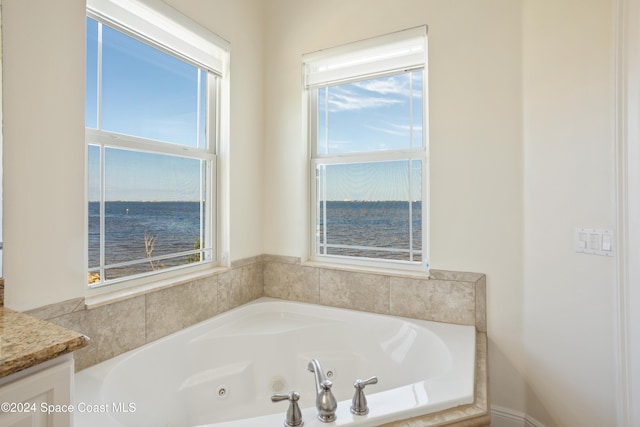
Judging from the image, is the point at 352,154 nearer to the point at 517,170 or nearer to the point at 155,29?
the point at 517,170

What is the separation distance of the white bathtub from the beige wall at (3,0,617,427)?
41cm

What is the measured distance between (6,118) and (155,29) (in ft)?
2.94

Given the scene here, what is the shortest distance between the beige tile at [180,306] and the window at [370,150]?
0.82 meters

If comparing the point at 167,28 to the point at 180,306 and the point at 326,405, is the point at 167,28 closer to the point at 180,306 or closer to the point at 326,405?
the point at 180,306

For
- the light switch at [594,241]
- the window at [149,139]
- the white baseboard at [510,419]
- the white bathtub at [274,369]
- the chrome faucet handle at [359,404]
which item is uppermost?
the window at [149,139]

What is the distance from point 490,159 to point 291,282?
1528 mm

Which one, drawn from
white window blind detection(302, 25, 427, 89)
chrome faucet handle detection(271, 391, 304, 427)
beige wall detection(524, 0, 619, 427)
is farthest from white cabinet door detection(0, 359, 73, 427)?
white window blind detection(302, 25, 427, 89)

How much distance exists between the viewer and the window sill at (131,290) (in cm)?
151

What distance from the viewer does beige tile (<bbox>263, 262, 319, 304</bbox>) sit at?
2.38 meters

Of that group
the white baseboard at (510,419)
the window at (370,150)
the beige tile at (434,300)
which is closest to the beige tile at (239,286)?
the window at (370,150)

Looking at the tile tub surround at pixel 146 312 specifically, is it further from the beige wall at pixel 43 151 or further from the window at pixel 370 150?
the window at pixel 370 150

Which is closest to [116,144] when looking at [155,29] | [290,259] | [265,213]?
[155,29]

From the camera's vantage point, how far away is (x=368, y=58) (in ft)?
7.40

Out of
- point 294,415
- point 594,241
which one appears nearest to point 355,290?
point 294,415
